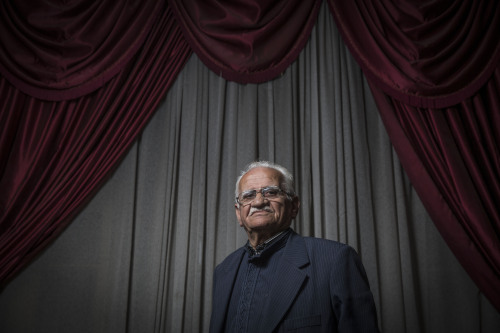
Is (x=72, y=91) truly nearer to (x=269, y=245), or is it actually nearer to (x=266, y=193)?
(x=266, y=193)

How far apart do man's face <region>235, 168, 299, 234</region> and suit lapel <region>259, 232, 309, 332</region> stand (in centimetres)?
17

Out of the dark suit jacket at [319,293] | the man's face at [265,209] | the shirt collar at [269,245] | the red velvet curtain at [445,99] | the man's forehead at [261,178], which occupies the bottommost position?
the dark suit jacket at [319,293]

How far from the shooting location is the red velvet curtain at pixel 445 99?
257 centimetres

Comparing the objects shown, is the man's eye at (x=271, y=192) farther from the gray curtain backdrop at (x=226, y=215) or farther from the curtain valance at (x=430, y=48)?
the curtain valance at (x=430, y=48)

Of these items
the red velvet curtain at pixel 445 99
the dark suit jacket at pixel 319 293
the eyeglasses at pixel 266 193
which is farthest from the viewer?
the red velvet curtain at pixel 445 99

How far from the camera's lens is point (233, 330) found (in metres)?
1.87

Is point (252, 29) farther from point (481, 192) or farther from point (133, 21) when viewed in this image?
point (481, 192)

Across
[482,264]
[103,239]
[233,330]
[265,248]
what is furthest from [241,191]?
[482,264]

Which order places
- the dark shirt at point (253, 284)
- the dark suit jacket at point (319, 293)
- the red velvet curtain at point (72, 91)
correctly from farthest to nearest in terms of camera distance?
the red velvet curtain at point (72, 91), the dark shirt at point (253, 284), the dark suit jacket at point (319, 293)

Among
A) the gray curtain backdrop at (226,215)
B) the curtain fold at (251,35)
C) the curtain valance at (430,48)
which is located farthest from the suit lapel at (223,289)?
the curtain valance at (430,48)

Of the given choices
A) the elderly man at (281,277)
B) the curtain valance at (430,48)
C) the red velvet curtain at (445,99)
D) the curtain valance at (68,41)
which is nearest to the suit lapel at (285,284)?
the elderly man at (281,277)

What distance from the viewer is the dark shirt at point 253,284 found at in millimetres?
1831

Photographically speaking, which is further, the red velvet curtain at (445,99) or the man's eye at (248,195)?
the red velvet curtain at (445,99)

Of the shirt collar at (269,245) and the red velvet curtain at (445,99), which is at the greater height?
the red velvet curtain at (445,99)
